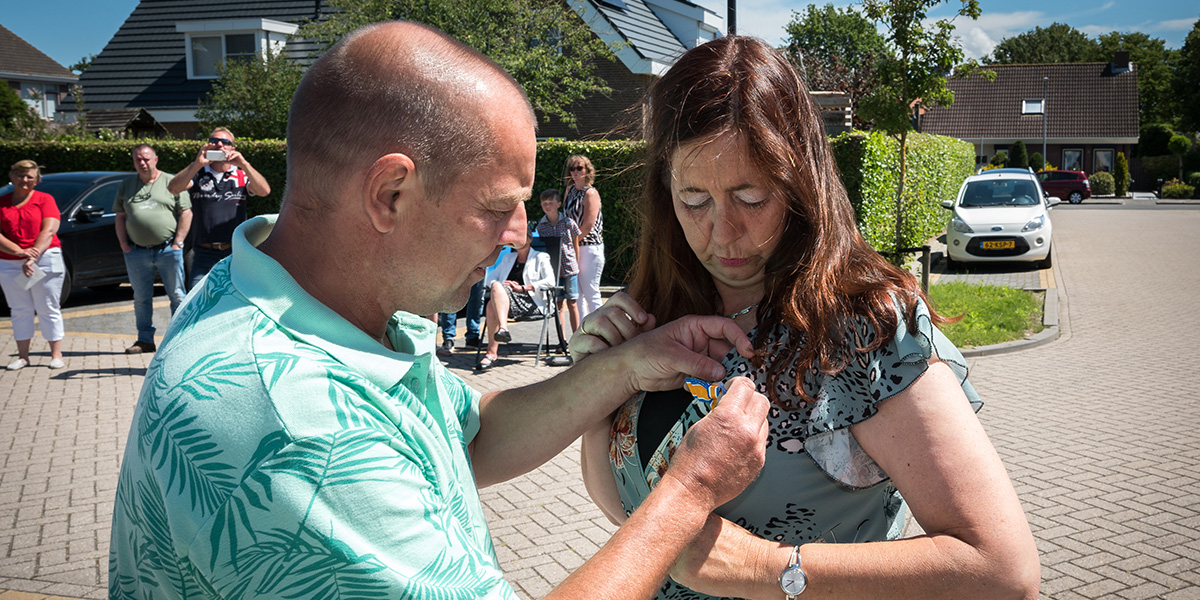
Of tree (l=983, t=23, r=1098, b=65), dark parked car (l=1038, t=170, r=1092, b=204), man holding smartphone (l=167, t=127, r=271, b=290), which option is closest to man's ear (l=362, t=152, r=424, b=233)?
man holding smartphone (l=167, t=127, r=271, b=290)

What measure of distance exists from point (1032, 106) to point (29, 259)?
61599 millimetres

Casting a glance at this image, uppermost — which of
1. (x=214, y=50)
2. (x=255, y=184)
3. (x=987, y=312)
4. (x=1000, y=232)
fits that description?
(x=214, y=50)

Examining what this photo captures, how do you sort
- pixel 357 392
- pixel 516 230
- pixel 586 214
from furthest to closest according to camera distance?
1. pixel 586 214
2. pixel 516 230
3. pixel 357 392

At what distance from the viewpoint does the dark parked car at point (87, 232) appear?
12.4 meters

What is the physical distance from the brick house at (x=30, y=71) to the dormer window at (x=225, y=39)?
3251 cm

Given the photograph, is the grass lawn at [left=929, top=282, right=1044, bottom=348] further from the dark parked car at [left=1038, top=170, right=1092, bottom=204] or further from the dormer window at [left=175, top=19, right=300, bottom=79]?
the dark parked car at [left=1038, top=170, right=1092, bottom=204]

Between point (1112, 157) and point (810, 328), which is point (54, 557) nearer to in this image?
point (810, 328)

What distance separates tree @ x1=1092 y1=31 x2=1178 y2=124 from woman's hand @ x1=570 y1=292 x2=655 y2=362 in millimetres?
74372

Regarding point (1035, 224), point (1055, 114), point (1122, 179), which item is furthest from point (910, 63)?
point (1055, 114)

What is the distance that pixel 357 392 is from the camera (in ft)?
3.93

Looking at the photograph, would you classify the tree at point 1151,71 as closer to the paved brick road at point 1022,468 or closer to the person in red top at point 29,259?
the paved brick road at point 1022,468

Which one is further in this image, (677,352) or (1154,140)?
(1154,140)

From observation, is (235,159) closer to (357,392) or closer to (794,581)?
(357,392)

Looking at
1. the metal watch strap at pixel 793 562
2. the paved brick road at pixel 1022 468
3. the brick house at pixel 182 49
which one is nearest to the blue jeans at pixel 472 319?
the paved brick road at pixel 1022 468
